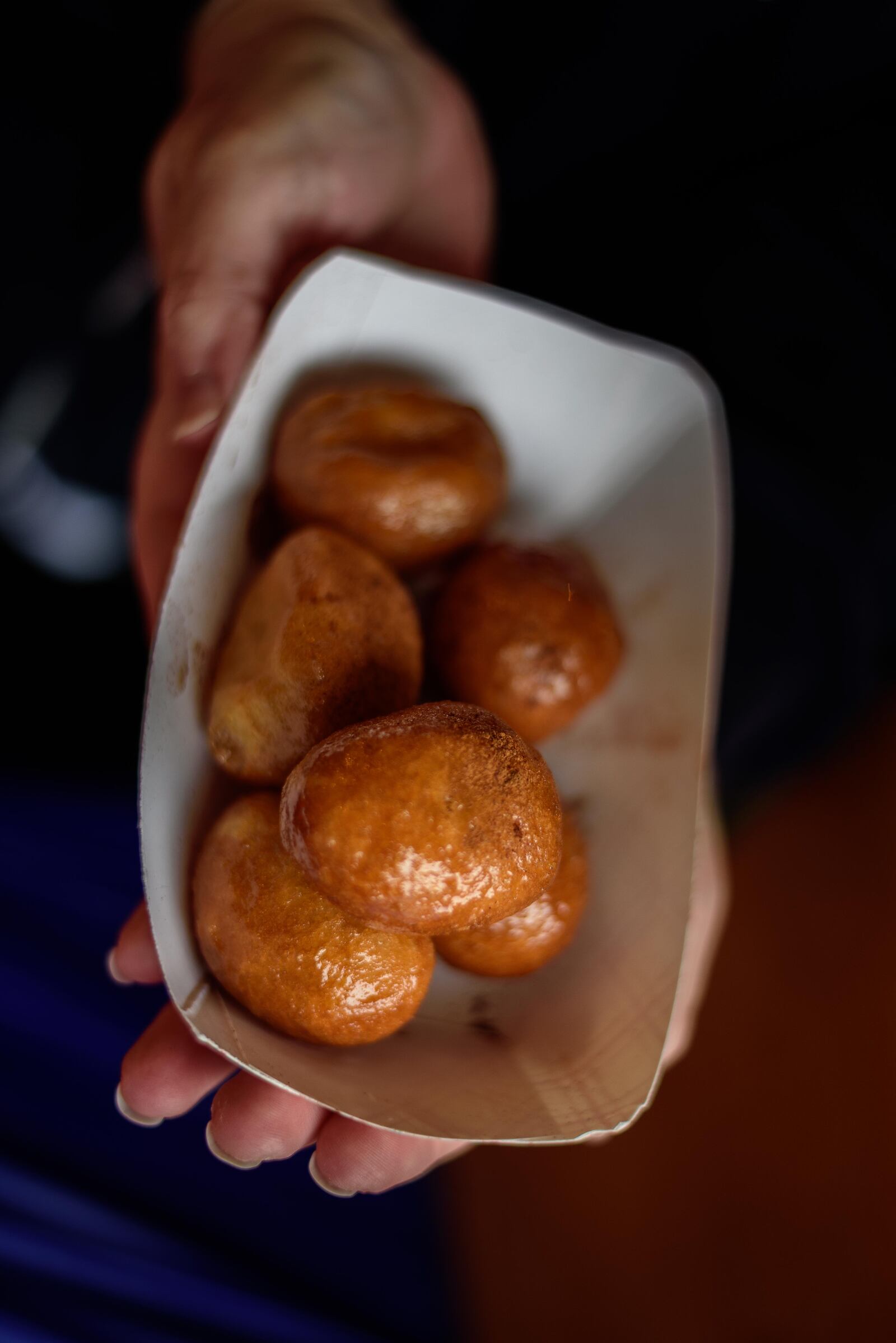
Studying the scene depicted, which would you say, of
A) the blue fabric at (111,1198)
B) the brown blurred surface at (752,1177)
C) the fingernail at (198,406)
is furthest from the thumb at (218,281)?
the brown blurred surface at (752,1177)

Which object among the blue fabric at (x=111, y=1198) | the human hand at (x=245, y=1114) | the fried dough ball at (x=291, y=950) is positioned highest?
the fried dough ball at (x=291, y=950)

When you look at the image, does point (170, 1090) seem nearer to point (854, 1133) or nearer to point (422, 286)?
point (422, 286)

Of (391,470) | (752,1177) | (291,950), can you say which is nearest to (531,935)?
(291,950)

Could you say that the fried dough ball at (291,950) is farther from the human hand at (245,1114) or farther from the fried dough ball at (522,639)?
the fried dough ball at (522,639)

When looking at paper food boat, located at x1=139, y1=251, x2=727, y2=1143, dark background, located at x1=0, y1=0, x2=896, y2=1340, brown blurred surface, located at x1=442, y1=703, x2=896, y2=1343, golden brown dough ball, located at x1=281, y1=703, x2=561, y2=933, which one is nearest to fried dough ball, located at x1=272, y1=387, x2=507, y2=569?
paper food boat, located at x1=139, y1=251, x2=727, y2=1143

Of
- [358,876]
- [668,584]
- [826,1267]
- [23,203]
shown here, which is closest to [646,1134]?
[826,1267]

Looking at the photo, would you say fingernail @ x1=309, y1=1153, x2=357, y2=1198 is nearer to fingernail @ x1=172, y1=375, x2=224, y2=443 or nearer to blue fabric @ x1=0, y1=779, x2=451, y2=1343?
blue fabric @ x1=0, y1=779, x2=451, y2=1343
